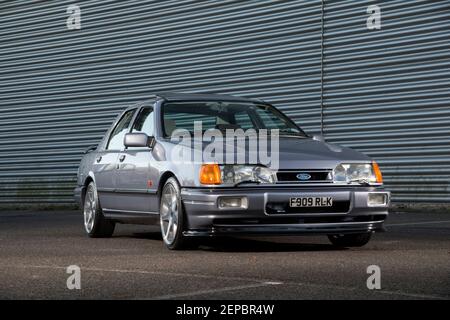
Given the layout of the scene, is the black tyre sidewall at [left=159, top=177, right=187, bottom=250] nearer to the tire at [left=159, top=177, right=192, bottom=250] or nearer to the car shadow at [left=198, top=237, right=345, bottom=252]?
the tire at [left=159, top=177, right=192, bottom=250]

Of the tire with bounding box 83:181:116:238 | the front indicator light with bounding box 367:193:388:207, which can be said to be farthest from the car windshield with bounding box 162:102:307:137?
the tire with bounding box 83:181:116:238

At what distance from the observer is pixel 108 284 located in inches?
231

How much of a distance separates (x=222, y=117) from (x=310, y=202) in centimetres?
167

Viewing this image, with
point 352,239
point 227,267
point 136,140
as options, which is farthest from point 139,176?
point 227,267

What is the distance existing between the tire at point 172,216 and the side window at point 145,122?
0.84 meters

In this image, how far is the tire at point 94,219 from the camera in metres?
9.91

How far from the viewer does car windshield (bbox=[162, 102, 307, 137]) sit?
29.2 ft

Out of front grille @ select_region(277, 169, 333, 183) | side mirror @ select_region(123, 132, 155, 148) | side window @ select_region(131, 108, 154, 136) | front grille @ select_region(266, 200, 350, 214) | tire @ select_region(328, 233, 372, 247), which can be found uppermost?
side window @ select_region(131, 108, 154, 136)

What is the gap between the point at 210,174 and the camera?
25.3 feet

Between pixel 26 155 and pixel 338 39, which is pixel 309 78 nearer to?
pixel 338 39

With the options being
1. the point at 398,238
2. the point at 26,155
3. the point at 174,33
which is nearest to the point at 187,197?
the point at 398,238

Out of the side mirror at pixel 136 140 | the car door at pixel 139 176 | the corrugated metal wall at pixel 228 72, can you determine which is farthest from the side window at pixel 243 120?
the corrugated metal wall at pixel 228 72

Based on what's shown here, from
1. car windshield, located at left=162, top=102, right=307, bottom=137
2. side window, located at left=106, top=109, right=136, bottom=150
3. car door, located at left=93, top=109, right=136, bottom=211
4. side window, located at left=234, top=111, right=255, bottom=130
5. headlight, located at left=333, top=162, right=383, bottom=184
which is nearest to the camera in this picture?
headlight, located at left=333, top=162, right=383, bottom=184

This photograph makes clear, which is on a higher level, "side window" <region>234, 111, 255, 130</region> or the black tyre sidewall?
"side window" <region>234, 111, 255, 130</region>
